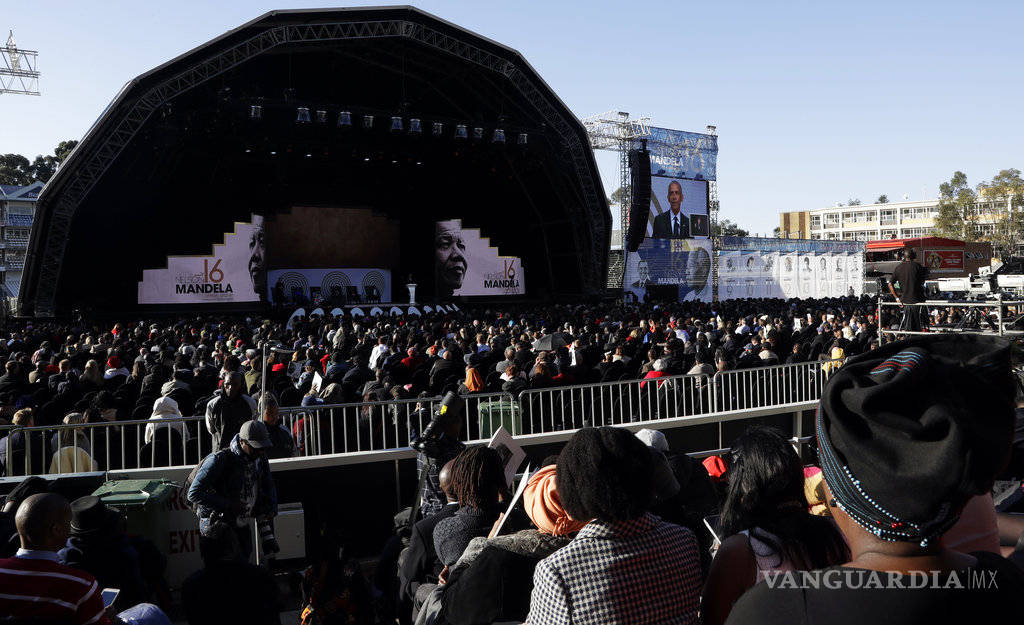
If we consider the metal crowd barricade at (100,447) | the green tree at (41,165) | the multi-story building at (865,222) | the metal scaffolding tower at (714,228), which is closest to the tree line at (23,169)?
the green tree at (41,165)

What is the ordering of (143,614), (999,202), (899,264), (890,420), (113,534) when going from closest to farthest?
1. (890,420)
2. (143,614)
3. (113,534)
4. (899,264)
5. (999,202)

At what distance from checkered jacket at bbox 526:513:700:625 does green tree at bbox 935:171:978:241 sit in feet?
231

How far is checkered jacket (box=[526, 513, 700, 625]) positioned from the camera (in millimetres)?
2047

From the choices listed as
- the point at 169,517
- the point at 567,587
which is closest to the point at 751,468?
the point at 567,587

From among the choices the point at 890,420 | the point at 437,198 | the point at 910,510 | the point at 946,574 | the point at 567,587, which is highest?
the point at 437,198

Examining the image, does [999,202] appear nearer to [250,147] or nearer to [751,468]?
[250,147]

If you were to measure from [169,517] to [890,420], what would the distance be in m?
6.11

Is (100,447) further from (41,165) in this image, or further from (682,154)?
(41,165)

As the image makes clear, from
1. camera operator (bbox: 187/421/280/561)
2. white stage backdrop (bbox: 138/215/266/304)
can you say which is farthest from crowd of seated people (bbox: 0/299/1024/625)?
white stage backdrop (bbox: 138/215/266/304)

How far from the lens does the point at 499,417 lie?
8133 mm

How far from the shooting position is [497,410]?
8.11 metres

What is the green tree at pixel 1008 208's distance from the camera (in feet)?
201

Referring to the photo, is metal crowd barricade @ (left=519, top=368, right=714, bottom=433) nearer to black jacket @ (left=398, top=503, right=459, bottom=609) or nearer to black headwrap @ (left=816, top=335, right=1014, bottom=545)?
black jacket @ (left=398, top=503, right=459, bottom=609)

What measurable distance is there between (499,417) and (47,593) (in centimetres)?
573
